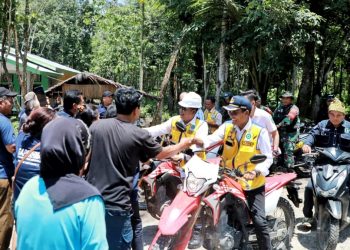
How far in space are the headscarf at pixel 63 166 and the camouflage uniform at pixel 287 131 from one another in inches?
248

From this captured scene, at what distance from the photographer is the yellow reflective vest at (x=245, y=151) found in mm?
3900

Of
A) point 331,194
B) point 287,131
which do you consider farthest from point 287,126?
point 331,194

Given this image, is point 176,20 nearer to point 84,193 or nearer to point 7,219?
point 7,219

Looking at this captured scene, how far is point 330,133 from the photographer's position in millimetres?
4820

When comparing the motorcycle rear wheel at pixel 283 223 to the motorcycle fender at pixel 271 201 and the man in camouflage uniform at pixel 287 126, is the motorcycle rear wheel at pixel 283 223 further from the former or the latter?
the man in camouflage uniform at pixel 287 126

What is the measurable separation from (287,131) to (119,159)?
5.47 metres

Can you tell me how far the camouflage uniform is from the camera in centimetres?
765

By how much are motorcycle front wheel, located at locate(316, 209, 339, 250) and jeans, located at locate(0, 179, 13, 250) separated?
343 cm

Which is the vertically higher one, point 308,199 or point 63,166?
point 63,166

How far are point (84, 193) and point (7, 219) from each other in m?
2.92

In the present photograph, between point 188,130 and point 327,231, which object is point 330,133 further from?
point 188,130

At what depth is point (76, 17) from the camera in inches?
1614

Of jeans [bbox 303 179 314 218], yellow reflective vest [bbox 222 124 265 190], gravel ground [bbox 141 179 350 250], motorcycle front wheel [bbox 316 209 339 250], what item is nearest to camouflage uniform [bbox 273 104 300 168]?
gravel ground [bbox 141 179 350 250]

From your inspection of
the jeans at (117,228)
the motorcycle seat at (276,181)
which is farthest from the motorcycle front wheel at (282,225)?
the jeans at (117,228)
